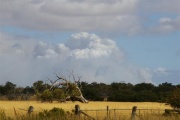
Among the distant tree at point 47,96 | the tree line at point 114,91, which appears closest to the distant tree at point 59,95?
the distant tree at point 47,96

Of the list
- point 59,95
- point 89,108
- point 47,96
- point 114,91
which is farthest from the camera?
point 114,91

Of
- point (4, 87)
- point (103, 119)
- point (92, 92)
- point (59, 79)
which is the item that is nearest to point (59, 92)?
point (59, 79)

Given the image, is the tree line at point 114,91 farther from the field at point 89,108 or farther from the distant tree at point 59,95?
the field at point 89,108

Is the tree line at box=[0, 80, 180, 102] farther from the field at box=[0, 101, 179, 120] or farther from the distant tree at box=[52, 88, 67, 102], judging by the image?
the field at box=[0, 101, 179, 120]

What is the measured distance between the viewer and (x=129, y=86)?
107250 millimetres

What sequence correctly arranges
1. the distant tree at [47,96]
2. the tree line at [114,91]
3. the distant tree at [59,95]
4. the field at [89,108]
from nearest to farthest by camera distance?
the field at [89,108] → the distant tree at [59,95] → the distant tree at [47,96] → the tree line at [114,91]

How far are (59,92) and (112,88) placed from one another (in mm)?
38365

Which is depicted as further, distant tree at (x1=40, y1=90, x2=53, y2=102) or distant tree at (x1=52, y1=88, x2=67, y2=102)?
distant tree at (x1=40, y1=90, x2=53, y2=102)

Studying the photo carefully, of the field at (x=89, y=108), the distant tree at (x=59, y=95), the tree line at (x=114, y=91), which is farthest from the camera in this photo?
the tree line at (x=114, y=91)

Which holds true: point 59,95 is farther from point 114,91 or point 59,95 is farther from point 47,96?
point 114,91

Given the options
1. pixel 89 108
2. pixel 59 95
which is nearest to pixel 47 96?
pixel 59 95

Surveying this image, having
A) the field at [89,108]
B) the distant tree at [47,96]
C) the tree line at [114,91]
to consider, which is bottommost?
the field at [89,108]

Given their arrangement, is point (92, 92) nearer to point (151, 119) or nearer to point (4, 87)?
point (4, 87)

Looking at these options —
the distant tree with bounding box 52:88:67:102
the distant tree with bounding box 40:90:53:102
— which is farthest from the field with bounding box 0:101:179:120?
the distant tree with bounding box 40:90:53:102
